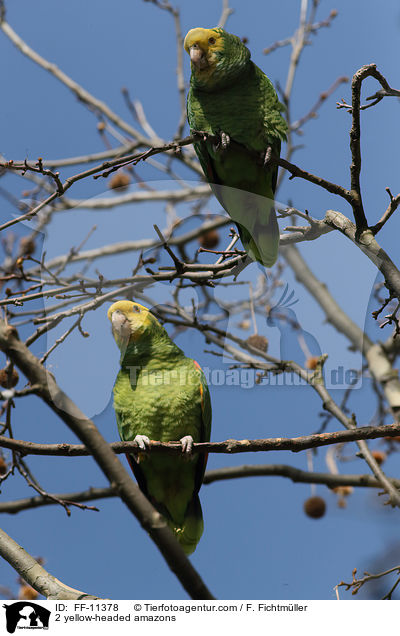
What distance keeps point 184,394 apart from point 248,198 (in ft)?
3.43

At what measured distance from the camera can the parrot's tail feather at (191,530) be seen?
8.18ft

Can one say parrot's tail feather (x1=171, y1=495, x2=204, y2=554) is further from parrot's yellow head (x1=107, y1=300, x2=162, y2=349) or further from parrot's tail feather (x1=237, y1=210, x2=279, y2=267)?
parrot's tail feather (x1=237, y1=210, x2=279, y2=267)

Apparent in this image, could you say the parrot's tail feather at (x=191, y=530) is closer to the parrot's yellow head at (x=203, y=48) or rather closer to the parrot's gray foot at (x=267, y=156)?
the parrot's gray foot at (x=267, y=156)

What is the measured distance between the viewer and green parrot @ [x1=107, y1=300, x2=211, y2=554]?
95.5 inches

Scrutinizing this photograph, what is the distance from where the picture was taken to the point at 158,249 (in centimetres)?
254

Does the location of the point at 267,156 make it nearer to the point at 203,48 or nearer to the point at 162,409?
the point at 203,48

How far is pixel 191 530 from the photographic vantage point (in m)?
2.50
